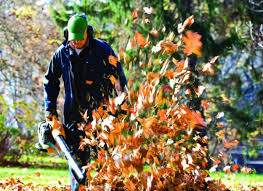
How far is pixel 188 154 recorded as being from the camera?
10.3ft

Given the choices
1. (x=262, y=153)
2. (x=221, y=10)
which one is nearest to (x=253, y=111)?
(x=221, y=10)

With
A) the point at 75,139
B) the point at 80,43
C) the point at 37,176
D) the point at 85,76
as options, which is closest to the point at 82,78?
the point at 85,76

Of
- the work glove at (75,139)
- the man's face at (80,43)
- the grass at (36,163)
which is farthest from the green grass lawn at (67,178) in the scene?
the grass at (36,163)

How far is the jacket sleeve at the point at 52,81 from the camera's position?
3986mm

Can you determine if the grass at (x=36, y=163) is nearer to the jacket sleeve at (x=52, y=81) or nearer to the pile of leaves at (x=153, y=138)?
the jacket sleeve at (x=52, y=81)

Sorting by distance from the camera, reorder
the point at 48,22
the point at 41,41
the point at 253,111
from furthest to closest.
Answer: the point at 48,22
the point at 41,41
the point at 253,111

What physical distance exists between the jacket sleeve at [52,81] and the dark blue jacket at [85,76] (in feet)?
0.09

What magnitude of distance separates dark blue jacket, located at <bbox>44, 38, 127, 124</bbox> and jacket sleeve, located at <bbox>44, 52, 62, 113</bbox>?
0.03 meters

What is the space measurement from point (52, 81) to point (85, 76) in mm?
444

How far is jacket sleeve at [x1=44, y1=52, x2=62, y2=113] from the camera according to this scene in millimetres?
3986

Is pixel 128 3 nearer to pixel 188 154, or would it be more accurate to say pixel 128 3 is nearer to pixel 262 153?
pixel 188 154

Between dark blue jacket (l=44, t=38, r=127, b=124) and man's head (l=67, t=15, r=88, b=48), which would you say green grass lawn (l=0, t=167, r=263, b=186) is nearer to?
dark blue jacket (l=44, t=38, r=127, b=124)

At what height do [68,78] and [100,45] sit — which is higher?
[100,45]

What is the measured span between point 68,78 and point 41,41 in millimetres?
10662
